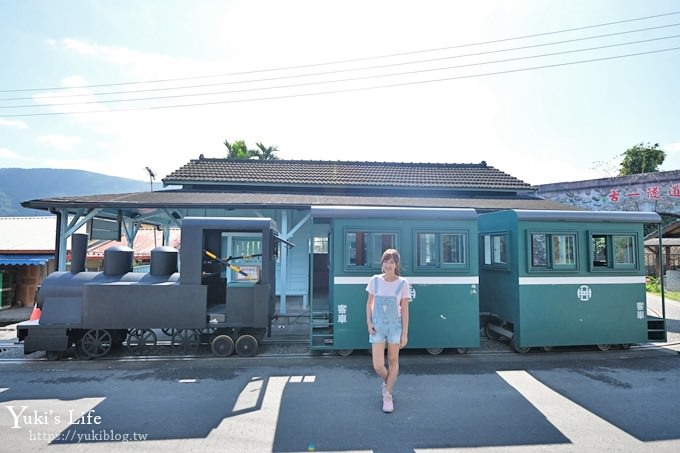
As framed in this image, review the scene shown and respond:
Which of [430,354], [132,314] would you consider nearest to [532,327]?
[430,354]

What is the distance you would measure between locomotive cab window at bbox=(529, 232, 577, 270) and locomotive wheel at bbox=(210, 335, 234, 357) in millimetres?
5898

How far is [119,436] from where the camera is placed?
12.3ft

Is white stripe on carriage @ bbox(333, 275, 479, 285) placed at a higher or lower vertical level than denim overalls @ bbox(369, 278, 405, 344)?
higher

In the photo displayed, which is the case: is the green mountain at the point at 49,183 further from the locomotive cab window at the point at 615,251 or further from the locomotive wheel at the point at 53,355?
the locomotive cab window at the point at 615,251

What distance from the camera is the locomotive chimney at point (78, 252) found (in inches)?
256

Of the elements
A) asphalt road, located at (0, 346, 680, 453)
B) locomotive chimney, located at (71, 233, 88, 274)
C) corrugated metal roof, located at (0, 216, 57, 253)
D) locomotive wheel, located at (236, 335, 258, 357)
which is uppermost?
corrugated metal roof, located at (0, 216, 57, 253)

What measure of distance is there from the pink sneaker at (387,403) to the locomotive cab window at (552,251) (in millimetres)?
3999

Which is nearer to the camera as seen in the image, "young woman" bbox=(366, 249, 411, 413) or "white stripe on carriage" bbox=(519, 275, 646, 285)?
"young woman" bbox=(366, 249, 411, 413)

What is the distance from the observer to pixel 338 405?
445cm

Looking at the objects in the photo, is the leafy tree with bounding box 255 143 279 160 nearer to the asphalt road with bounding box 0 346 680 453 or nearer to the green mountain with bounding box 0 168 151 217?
the asphalt road with bounding box 0 346 680 453

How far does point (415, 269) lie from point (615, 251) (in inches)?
162

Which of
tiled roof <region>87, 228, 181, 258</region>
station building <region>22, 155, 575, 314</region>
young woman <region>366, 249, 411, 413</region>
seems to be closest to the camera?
young woman <region>366, 249, 411, 413</region>

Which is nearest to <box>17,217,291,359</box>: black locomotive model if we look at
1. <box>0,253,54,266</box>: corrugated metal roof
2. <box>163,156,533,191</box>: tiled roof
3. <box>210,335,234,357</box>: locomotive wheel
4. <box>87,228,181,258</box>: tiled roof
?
<box>210,335,234,357</box>: locomotive wheel

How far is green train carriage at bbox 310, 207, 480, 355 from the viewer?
624 centimetres
